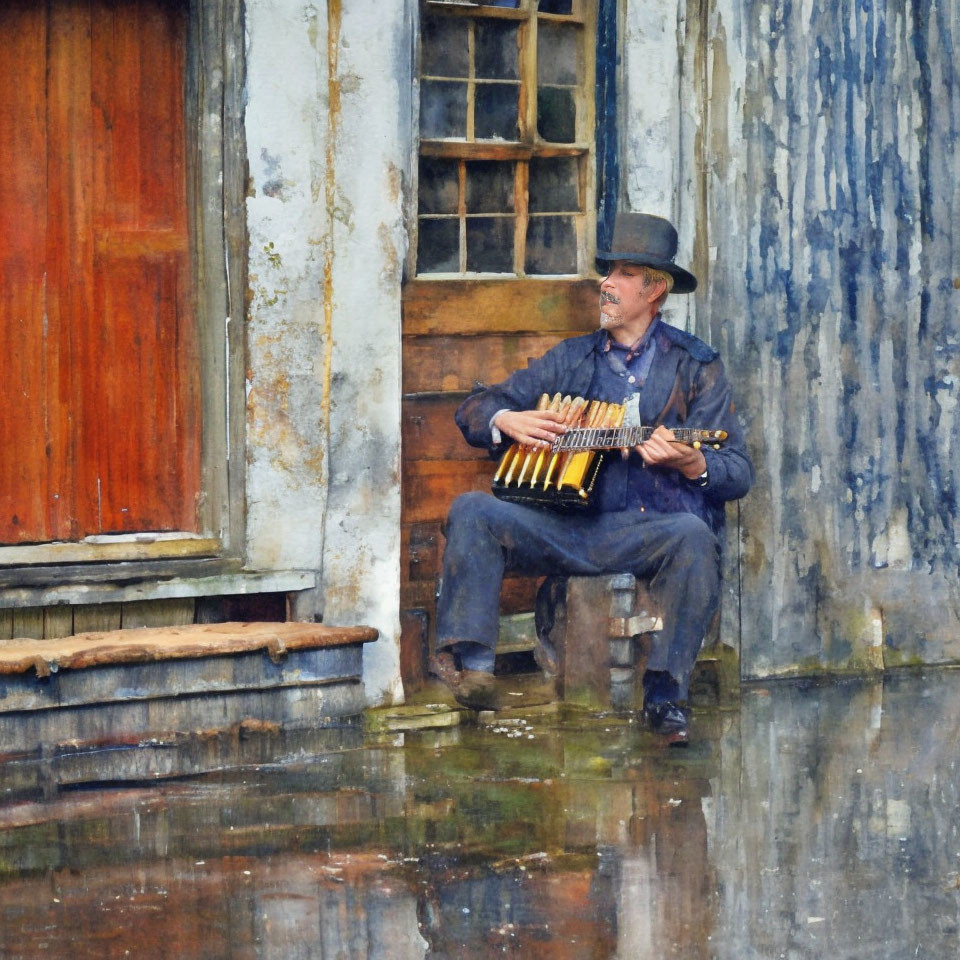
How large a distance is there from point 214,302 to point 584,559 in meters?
1.75

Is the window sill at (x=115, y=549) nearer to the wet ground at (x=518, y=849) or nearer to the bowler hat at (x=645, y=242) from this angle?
the wet ground at (x=518, y=849)

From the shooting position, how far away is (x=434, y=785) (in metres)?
6.35

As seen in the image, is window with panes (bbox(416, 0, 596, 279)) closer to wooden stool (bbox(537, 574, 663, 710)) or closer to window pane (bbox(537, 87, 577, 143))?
window pane (bbox(537, 87, 577, 143))

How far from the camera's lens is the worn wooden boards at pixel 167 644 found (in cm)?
652

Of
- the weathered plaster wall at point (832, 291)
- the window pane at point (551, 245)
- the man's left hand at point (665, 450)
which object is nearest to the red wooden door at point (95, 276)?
the window pane at point (551, 245)

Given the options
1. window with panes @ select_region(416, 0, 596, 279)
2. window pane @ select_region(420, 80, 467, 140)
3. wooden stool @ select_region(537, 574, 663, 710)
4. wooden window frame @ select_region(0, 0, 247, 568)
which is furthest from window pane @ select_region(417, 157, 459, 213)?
wooden stool @ select_region(537, 574, 663, 710)

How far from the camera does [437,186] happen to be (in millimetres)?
7691

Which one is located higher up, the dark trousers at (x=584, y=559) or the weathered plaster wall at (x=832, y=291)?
the weathered plaster wall at (x=832, y=291)

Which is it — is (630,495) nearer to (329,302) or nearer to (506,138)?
(329,302)

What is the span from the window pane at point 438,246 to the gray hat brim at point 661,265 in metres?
0.61

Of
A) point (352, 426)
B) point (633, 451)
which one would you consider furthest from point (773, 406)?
point (352, 426)

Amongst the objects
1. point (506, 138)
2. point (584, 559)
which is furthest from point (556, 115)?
point (584, 559)

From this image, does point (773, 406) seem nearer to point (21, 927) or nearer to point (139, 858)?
point (139, 858)

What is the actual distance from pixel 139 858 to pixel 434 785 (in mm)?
1178
